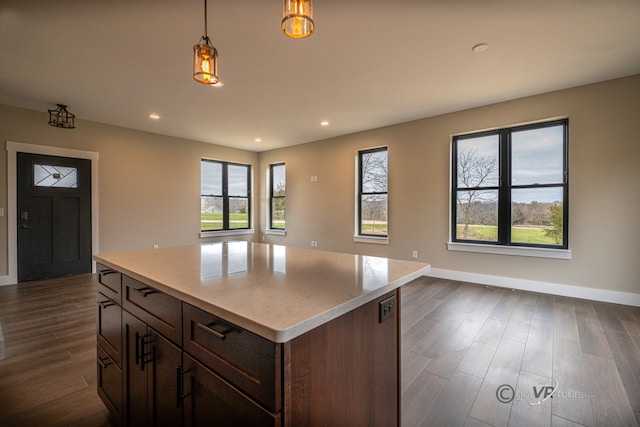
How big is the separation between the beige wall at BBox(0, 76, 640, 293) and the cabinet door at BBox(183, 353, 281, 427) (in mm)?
4414

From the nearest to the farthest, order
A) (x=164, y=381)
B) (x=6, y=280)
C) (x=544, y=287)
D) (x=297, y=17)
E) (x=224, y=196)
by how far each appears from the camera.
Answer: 1. (x=164, y=381)
2. (x=297, y=17)
3. (x=544, y=287)
4. (x=6, y=280)
5. (x=224, y=196)

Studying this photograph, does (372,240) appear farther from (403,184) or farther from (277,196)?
(277,196)

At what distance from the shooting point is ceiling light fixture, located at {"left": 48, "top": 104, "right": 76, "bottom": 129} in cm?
413

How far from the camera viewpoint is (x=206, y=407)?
93 cm

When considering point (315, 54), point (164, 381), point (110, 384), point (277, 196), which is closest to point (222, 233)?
point (277, 196)

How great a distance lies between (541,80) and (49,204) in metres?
7.12

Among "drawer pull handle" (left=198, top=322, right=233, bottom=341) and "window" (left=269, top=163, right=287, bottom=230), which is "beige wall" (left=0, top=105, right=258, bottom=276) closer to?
"window" (left=269, top=163, right=287, bottom=230)

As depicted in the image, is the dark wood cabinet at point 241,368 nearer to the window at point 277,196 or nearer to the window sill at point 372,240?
the window sill at point 372,240

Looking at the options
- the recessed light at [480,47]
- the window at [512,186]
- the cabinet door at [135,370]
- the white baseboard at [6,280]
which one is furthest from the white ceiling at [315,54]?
the white baseboard at [6,280]

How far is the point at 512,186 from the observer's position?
13.6ft

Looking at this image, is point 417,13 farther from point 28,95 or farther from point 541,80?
point 28,95

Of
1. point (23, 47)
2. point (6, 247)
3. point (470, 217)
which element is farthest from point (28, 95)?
point (470, 217)

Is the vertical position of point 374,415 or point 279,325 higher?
point 279,325

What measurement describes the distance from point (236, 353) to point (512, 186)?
453 centimetres
